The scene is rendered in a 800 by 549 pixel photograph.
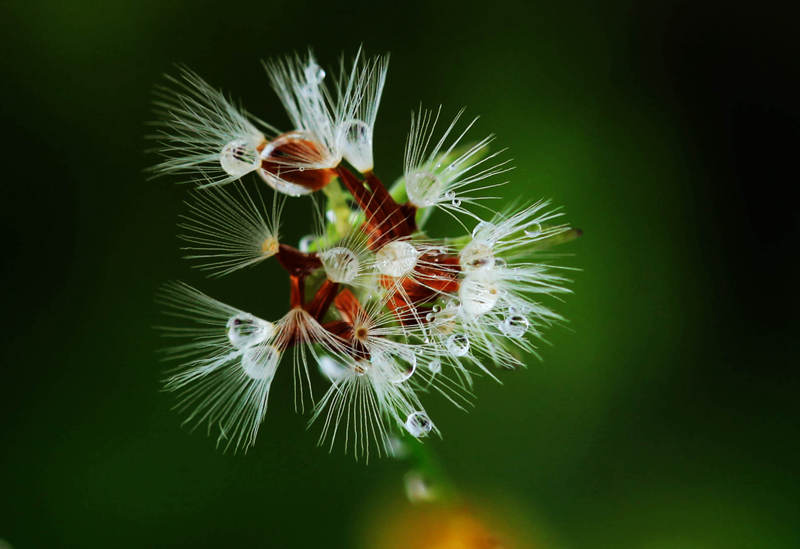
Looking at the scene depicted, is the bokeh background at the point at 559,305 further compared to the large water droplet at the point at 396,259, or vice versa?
the bokeh background at the point at 559,305

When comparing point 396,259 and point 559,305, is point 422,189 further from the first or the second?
point 559,305

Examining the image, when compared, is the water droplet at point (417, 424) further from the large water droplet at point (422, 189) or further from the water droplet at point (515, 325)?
the large water droplet at point (422, 189)

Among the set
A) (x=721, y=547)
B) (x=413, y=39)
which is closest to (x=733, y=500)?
(x=721, y=547)

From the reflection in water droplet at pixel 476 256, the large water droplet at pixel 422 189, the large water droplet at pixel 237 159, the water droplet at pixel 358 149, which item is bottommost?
the reflection in water droplet at pixel 476 256

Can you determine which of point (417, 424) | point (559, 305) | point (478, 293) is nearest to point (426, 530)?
point (559, 305)

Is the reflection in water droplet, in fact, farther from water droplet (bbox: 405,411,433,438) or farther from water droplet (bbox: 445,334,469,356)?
water droplet (bbox: 405,411,433,438)

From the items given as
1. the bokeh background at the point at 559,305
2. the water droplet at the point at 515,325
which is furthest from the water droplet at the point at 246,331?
the bokeh background at the point at 559,305

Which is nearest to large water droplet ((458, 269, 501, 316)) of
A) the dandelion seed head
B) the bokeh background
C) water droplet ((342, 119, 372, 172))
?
the dandelion seed head
